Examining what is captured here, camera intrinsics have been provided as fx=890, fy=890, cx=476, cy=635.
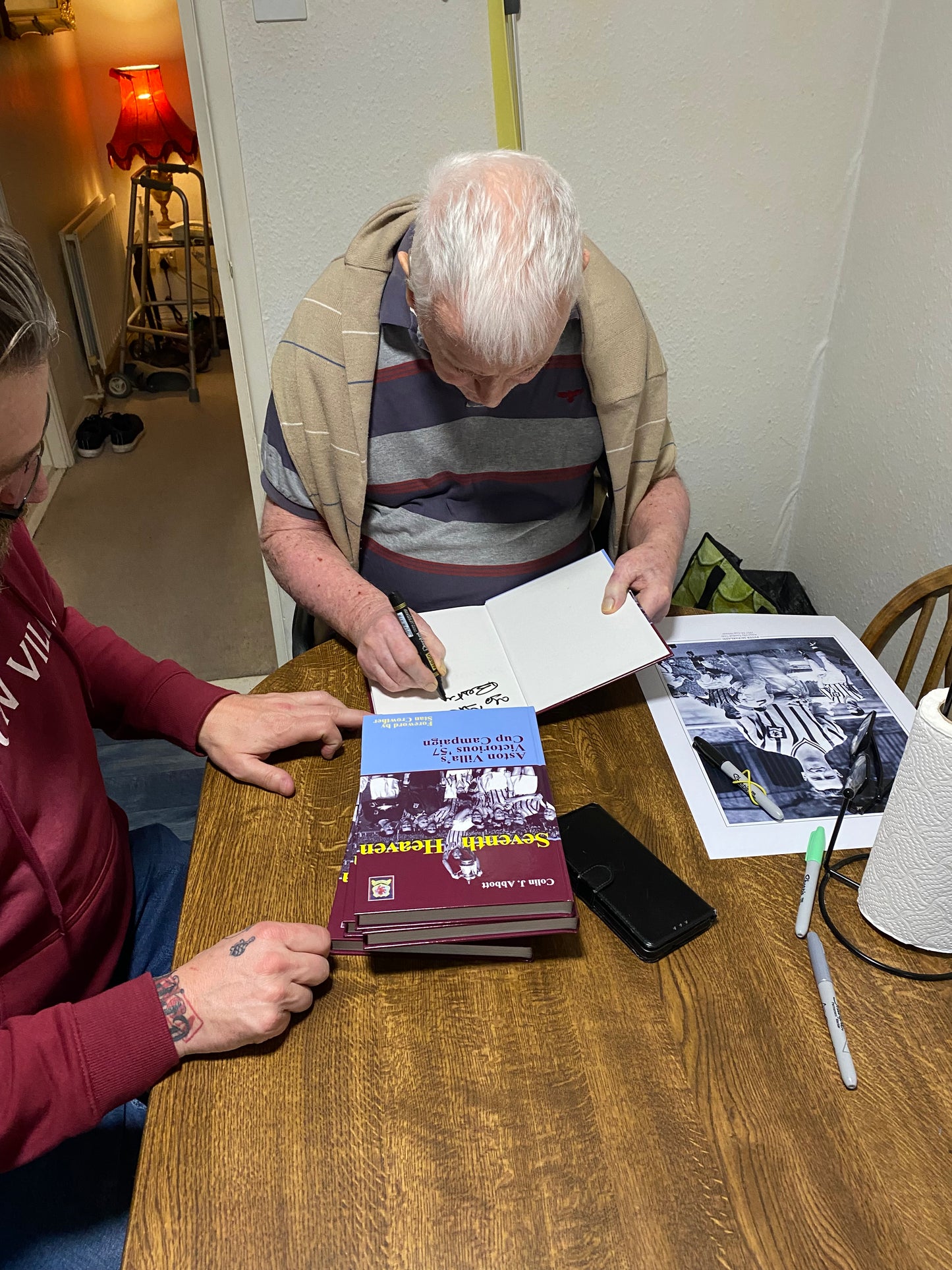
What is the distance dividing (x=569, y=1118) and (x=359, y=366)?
933mm

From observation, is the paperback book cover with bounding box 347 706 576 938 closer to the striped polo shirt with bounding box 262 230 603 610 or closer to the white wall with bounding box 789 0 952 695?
the striped polo shirt with bounding box 262 230 603 610

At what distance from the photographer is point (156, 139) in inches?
188

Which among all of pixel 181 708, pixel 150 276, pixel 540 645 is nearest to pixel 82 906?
pixel 181 708

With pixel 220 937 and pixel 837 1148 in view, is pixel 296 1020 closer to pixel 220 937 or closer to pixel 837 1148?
pixel 220 937

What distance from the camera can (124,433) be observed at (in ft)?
12.8

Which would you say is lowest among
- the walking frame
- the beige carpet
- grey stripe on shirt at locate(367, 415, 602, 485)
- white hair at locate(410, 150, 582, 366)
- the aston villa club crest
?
the beige carpet

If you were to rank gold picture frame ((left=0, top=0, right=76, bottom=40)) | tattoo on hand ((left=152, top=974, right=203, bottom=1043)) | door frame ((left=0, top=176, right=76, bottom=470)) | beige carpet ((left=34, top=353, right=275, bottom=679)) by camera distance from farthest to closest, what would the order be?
gold picture frame ((left=0, top=0, right=76, bottom=40))
door frame ((left=0, top=176, right=76, bottom=470))
beige carpet ((left=34, top=353, right=275, bottom=679))
tattoo on hand ((left=152, top=974, right=203, bottom=1043))

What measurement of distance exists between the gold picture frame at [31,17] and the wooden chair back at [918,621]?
435 cm

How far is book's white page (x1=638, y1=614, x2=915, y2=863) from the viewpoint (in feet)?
3.04

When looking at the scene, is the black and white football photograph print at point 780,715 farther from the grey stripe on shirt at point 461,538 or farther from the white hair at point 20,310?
the white hair at point 20,310

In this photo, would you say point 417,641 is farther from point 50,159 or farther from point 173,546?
point 50,159

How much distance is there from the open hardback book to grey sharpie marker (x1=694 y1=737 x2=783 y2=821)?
11 centimetres

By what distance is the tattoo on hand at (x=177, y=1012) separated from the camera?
72 centimetres

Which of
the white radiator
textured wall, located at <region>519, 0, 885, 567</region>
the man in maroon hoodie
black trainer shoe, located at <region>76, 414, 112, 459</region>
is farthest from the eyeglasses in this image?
the white radiator
